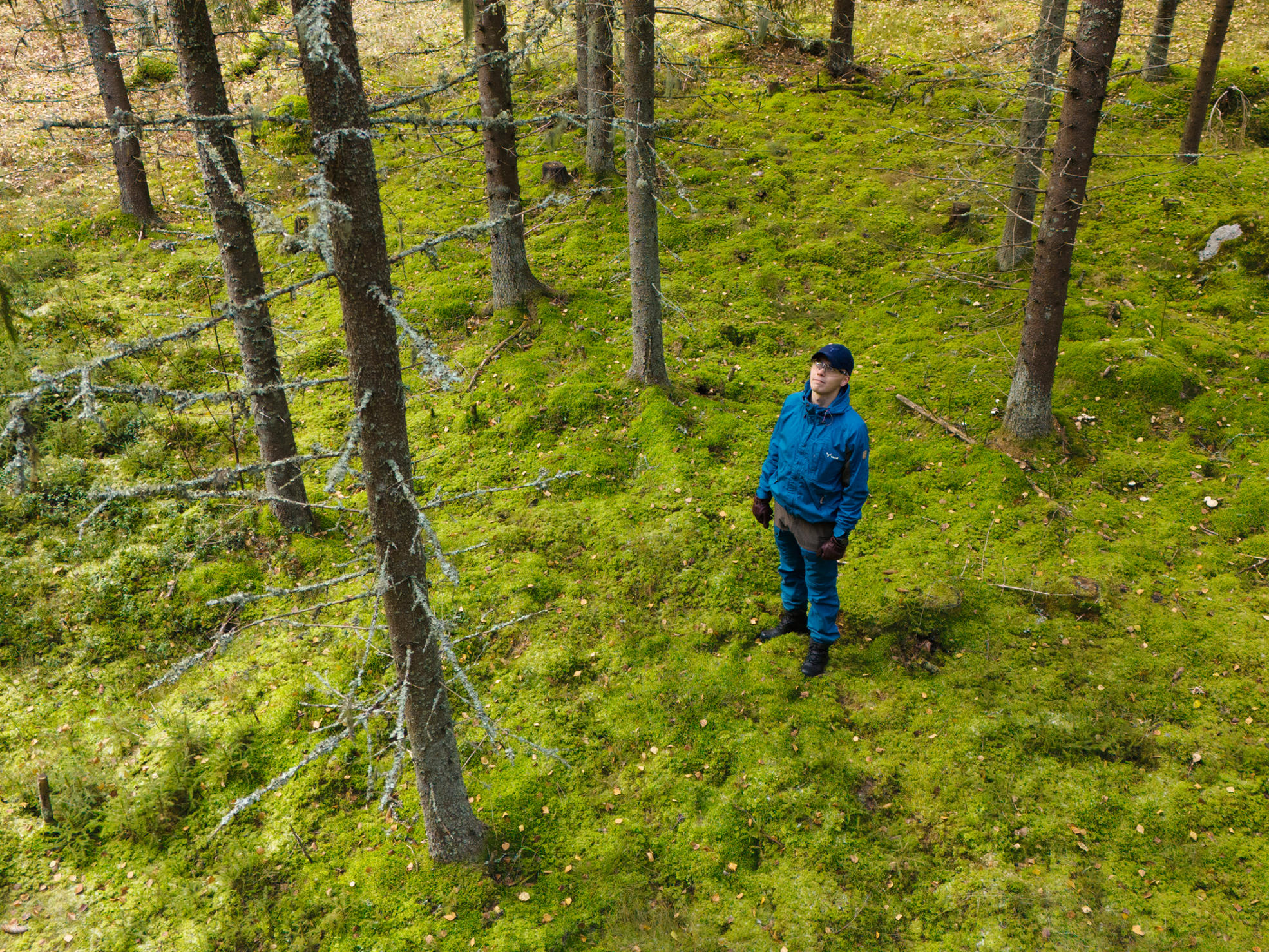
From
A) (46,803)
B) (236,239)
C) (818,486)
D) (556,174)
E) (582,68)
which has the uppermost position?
(582,68)

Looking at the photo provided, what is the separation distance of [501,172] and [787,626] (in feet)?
25.1

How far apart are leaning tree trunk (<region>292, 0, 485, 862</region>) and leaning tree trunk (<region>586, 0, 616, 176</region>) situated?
581 centimetres

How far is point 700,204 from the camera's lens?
1325cm

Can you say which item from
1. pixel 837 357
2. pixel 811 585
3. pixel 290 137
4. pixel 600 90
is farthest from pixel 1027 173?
pixel 290 137

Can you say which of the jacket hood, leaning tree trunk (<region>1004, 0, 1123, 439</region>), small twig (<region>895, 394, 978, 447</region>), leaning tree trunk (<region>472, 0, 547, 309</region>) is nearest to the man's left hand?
the jacket hood

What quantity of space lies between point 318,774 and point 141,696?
2.30 metres

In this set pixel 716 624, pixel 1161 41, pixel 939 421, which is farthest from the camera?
pixel 1161 41

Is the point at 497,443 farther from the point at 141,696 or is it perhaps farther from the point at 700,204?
the point at 700,204

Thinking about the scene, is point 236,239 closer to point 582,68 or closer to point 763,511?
point 763,511

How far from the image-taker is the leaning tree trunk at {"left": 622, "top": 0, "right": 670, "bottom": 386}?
772 cm

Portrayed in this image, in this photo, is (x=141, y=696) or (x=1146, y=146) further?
(x=1146, y=146)

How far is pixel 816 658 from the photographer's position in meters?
6.34

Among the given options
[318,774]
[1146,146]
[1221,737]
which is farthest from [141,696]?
[1146,146]

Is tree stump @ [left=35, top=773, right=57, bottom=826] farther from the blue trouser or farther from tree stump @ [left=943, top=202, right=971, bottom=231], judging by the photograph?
tree stump @ [left=943, top=202, right=971, bottom=231]
